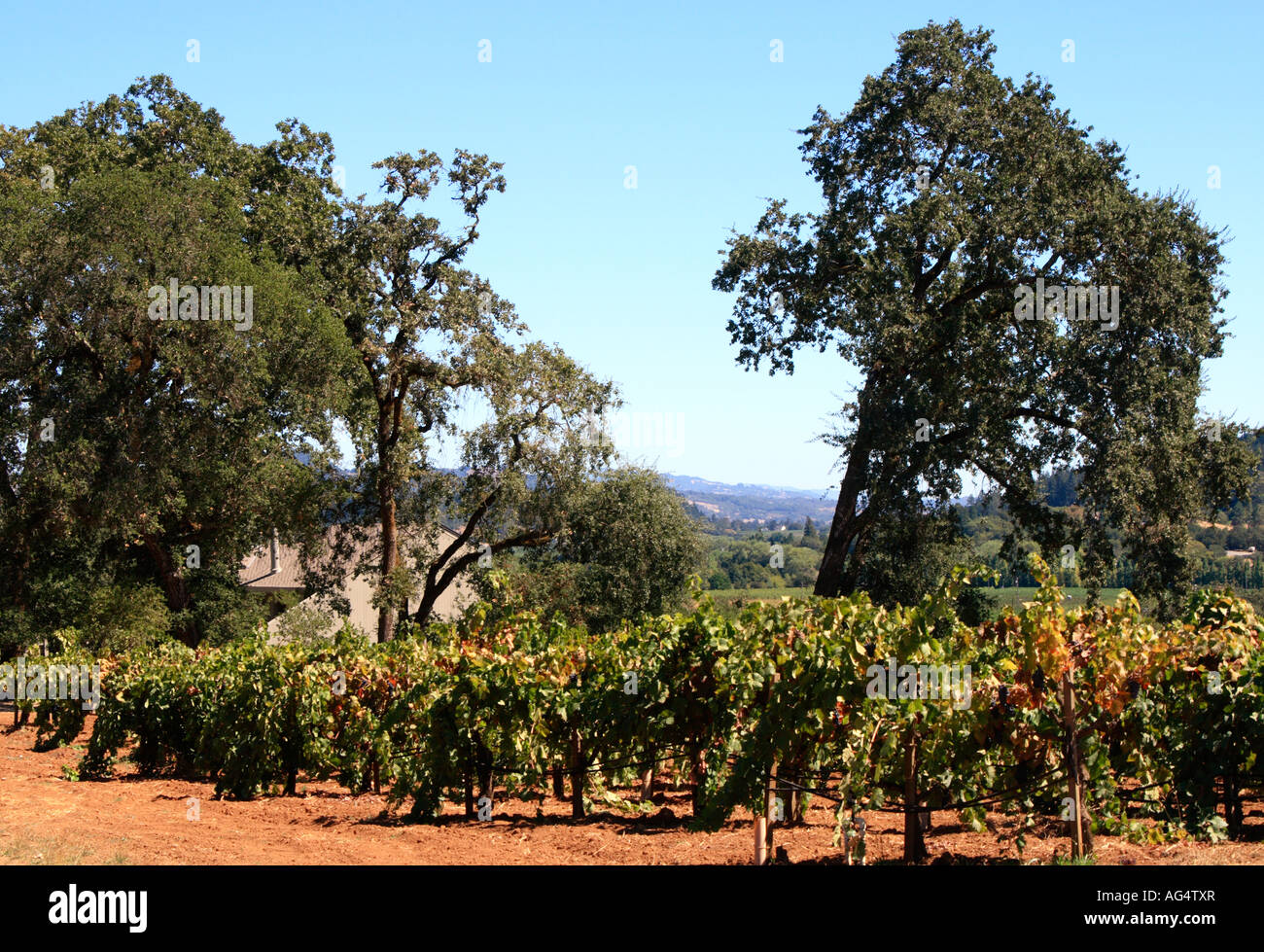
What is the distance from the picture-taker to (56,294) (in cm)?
2453

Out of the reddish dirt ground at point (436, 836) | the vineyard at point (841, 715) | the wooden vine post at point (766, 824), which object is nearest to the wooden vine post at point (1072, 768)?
the vineyard at point (841, 715)

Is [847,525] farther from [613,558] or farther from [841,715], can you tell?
[841,715]

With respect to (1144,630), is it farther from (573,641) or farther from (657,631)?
(573,641)

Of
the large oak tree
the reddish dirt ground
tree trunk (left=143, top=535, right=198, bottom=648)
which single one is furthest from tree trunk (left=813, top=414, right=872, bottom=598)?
tree trunk (left=143, top=535, right=198, bottom=648)

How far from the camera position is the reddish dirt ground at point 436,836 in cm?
821

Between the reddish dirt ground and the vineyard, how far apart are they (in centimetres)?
27

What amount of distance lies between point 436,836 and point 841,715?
4.62 meters

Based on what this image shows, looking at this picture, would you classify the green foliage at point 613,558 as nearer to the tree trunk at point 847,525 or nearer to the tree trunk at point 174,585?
the tree trunk at point 847,525

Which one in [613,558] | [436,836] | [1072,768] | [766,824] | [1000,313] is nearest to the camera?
[1072,768]

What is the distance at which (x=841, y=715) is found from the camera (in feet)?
26.0

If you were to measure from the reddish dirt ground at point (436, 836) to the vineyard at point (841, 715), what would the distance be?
265 mm

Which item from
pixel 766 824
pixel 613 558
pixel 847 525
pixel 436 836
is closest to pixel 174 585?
pixel 613 558
